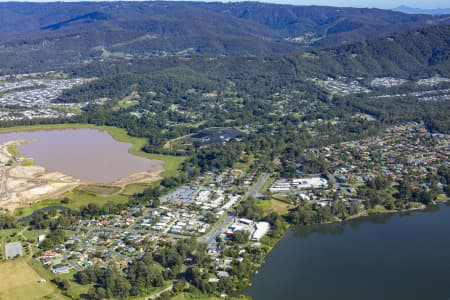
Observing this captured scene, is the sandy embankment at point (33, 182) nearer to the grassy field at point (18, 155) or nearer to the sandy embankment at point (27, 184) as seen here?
the sandy embankment at point (27, 184)

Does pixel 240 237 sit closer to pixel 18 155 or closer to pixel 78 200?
pixel 78 200

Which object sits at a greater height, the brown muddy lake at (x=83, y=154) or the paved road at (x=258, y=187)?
the paved road at (x=258, y=187)

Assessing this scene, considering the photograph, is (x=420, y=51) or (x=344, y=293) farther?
(x=420, y=51)

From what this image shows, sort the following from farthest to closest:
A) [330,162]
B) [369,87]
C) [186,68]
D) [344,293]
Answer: [186,68]
[369,87]
[330,162]
[344,293]

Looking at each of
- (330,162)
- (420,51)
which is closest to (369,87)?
(420,51)

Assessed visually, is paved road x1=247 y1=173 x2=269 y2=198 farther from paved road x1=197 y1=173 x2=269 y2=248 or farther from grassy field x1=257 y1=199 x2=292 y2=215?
grassy field x1=257 y1=199 x2=292 y2=215

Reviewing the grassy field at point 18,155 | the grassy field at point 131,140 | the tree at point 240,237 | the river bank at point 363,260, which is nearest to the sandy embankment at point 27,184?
the grassy field at point 18,155

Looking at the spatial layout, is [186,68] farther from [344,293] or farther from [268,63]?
[344,293]
